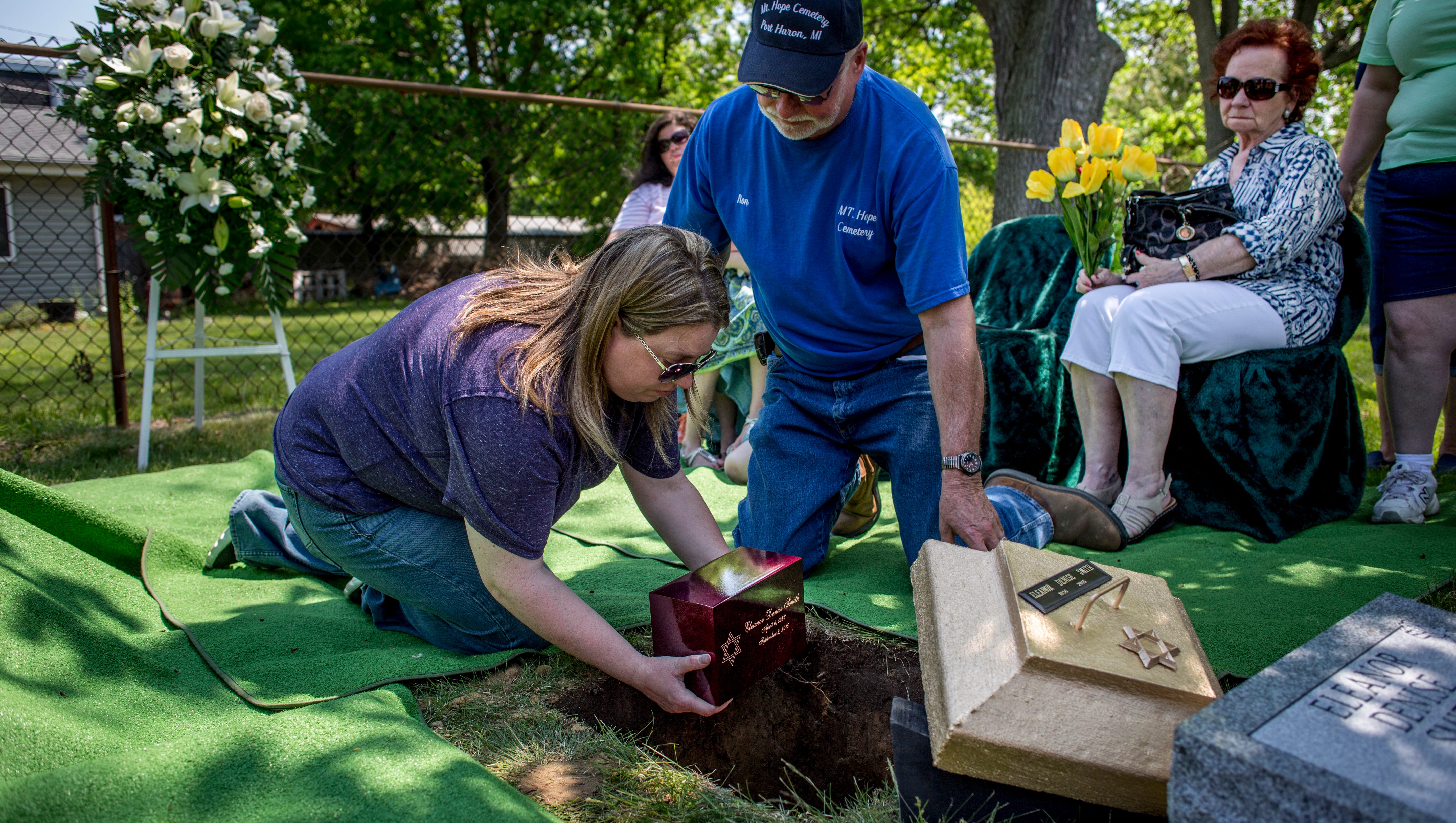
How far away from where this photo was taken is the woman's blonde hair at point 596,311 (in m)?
1.70

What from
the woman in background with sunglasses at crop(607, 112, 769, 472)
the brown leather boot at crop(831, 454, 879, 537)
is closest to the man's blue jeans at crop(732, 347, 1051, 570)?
the brown leather boot at crop(831, 454, 879, 537)

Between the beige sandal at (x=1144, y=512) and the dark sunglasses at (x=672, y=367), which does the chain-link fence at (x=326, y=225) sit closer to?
the dark sunglasses at (x=672, y=367)

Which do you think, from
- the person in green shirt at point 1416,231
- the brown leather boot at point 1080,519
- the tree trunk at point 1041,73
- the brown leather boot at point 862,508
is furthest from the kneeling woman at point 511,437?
the tree trunk at point 1041,73

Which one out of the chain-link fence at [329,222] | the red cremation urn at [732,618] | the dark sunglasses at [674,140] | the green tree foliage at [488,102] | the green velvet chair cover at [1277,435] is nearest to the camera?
the red cremation urn at [732,618]

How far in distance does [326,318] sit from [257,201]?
7.16m

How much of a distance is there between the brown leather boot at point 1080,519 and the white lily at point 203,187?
10.8 feet

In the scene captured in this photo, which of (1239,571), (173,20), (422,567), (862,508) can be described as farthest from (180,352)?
(1239,571)

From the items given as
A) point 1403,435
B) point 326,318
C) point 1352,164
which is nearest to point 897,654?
point 1403,435

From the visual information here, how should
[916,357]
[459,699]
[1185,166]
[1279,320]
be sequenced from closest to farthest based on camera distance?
[459,699] < [916,357] < [1279,320] < [1185,166]

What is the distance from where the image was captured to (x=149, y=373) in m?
4.11

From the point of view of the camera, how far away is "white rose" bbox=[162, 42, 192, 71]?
3.57 metres

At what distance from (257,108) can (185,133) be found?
11.7 inches

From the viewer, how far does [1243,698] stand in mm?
1204

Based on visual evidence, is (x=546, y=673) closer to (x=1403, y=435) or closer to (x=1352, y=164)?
(x=1403, y=435)
